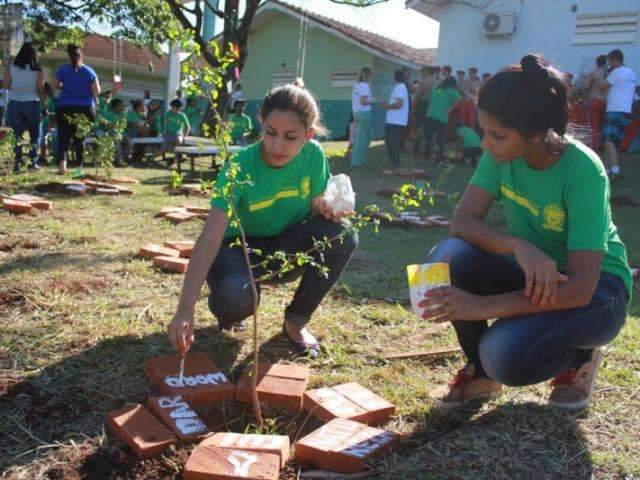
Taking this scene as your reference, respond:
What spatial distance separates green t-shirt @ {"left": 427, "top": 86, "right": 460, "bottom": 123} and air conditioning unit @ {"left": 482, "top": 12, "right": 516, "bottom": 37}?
5.66m

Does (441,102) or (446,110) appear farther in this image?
(446,110)

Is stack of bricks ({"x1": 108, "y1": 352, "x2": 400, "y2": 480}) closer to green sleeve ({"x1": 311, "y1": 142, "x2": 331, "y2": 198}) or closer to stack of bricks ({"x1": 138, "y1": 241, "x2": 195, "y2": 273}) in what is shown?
green sleeve ({"x1": 311, "y1": 142, "x2": 331, "y2": 198})

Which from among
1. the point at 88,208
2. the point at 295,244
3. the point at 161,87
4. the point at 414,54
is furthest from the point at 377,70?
the point at 295,244

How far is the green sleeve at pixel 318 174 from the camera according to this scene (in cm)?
305

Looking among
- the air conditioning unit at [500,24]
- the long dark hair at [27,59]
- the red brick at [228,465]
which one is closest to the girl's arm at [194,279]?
the red brick at [228,465]

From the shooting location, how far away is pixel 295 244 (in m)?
2.94

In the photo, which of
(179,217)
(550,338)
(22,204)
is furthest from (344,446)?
(22,204)

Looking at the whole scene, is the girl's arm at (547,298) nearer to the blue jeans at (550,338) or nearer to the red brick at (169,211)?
the blue jeans at (550,338)

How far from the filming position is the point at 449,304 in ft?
6.72

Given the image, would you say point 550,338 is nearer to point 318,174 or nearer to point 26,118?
point 318,174

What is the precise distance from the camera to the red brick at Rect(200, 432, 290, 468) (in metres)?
1.90

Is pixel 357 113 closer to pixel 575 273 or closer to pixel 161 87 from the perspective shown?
pixel 575 273

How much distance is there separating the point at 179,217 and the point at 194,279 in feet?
11.0

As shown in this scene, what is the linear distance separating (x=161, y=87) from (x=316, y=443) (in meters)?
32.1
